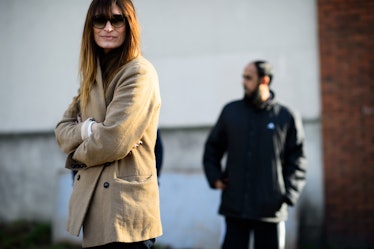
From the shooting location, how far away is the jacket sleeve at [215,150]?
5023mm

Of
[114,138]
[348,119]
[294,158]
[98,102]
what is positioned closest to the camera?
[114,138]

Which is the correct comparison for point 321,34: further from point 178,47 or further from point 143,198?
point 143,198

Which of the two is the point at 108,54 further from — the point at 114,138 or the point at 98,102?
the point at 114,138

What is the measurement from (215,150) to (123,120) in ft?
7.95

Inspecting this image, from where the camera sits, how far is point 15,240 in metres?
6.98

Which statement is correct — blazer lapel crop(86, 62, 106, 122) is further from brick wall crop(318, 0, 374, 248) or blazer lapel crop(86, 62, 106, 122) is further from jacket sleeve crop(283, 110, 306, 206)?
brick wall crop(318, 0, 374, 248)

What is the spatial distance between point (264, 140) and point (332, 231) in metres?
2.30

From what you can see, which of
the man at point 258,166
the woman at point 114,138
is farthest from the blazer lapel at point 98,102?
the man at point 258,166

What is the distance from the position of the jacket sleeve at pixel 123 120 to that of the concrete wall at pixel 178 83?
149 inches

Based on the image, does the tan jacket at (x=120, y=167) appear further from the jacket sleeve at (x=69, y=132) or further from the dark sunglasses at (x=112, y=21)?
the dark sunglasses at (x=112, y=21)

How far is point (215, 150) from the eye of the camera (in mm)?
5102

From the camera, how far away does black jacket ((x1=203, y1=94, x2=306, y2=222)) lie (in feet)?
15.3

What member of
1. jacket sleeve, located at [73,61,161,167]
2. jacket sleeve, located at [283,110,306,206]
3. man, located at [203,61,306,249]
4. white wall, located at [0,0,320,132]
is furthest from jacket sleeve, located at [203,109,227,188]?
jacket sleeve, located at [73,61,161,167]

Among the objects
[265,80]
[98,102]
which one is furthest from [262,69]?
[98,102]
